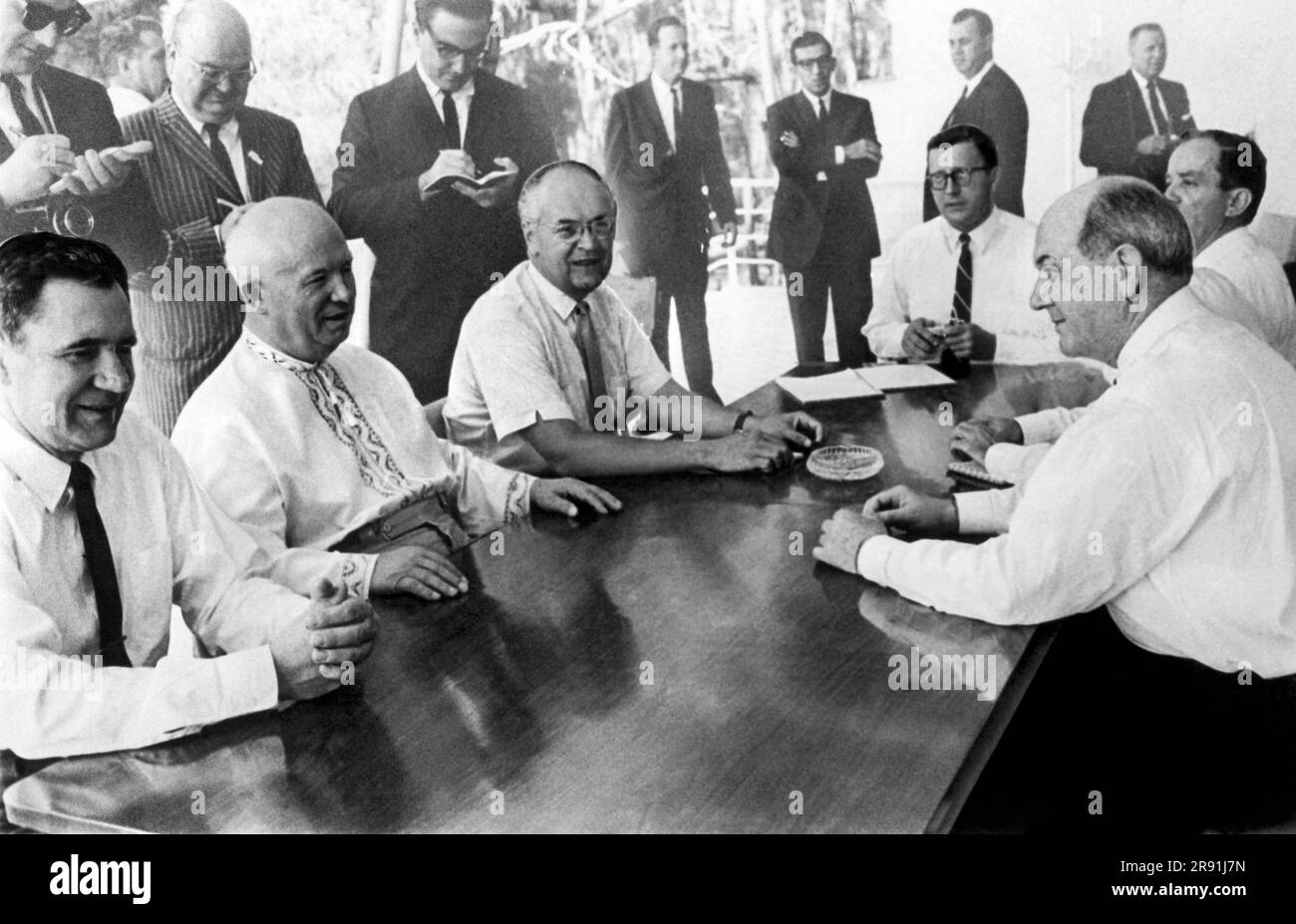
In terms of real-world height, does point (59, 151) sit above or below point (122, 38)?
below

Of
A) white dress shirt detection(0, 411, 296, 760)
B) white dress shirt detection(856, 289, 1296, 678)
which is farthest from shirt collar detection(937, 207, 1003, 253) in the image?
white dress shirt detection(0, 411, 296, 760)

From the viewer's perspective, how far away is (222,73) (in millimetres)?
3141

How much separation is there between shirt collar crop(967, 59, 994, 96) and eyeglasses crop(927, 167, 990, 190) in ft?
→ 0.77

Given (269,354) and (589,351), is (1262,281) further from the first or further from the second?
(269,354)

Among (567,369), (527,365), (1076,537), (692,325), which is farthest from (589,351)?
(1076,537)

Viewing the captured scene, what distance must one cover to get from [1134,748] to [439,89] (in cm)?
246

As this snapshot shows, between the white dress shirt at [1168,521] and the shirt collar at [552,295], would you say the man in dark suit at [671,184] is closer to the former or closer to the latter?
the shirt collar at [552,295]

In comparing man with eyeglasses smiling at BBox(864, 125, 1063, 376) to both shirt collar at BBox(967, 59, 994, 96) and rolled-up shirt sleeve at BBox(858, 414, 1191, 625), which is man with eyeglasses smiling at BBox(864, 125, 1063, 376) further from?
rolled-up shirt sleeve at BBox(858, 414, 1191, 625)

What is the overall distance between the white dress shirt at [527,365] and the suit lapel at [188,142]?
708 millimetres

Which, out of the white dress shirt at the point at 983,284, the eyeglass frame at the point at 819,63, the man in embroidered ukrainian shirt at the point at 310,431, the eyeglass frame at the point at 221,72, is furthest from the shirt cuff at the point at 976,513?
the eyeglass frame at the point at 221,72

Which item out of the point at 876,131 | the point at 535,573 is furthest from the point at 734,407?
the point at 535,573
